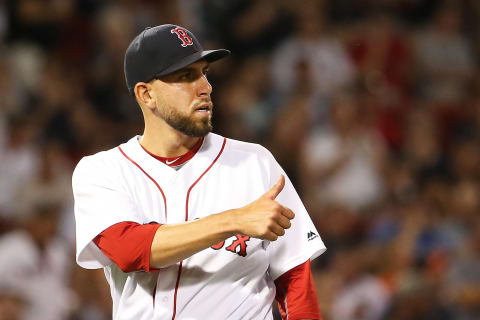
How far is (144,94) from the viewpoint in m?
3.08

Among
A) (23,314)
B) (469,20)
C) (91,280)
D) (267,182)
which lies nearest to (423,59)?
(469,20)

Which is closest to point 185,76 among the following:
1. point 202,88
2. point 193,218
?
point 202,88

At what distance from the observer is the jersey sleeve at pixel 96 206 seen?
2861 millimetres

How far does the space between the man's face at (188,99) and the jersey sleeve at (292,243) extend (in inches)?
11.8

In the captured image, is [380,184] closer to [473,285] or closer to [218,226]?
[473,285]

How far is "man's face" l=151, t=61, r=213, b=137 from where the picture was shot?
2980 mm

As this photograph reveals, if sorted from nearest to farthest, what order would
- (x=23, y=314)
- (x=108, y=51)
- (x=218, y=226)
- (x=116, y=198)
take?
1. (x=218, y=226)
2. (x=116, y=198)
3. (x=23, y=314)
4. (x=108, y=51)

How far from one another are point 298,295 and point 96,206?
77cm

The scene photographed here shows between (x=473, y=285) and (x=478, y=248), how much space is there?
0.33 meters

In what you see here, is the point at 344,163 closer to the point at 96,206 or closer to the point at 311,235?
the point at 311,235

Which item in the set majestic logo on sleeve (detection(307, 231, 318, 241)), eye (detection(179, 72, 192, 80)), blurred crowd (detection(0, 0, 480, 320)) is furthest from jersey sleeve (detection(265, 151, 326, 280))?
blurred crowd (detection(0, 0, 480, 320))

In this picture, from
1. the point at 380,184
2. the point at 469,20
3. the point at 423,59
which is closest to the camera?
the point at 380,184

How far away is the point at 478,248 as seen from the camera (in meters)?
6.48

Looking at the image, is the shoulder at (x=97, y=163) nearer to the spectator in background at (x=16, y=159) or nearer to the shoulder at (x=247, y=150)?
the shoulder at (x=247, y=150)
